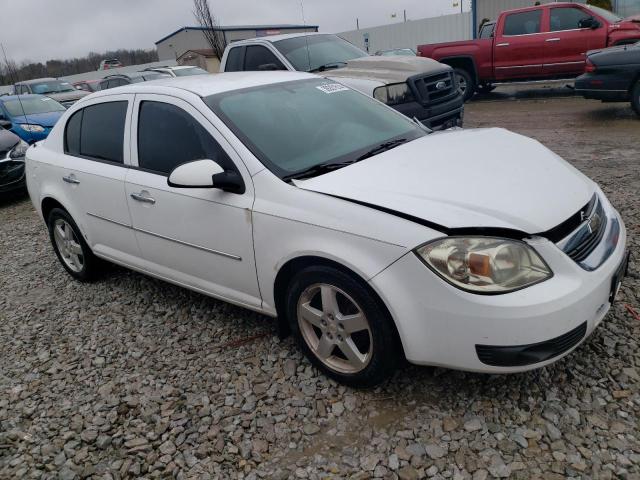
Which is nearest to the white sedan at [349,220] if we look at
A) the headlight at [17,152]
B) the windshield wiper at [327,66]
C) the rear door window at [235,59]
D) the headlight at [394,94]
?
the headlight at [394,94]

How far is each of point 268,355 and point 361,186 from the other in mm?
1266

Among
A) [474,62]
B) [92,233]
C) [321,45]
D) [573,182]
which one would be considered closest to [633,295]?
[573,182]

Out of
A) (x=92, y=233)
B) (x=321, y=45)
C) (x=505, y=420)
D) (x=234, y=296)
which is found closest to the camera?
(x=505, y=420)

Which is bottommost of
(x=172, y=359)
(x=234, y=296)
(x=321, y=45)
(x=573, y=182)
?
(x=172, y=359)

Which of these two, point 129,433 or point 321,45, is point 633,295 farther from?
point 321,45

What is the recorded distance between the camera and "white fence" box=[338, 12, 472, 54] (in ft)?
86.9

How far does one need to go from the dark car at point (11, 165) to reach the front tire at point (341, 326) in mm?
7204

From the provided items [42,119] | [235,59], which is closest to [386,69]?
[235,59]

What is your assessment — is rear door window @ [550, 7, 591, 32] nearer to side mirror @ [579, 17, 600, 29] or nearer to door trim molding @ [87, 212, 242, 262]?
side mirror @ [579, 17, 600, 29]

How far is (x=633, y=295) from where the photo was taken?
134 inches

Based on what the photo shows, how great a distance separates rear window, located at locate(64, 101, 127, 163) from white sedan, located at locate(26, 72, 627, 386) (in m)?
0.02

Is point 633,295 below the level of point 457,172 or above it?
below

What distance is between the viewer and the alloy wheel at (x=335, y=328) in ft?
8.85

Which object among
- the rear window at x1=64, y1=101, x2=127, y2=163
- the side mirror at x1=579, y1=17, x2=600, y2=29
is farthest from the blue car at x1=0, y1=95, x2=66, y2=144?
the side mirror at x1=579, y1=17, x2=600, y2=29
